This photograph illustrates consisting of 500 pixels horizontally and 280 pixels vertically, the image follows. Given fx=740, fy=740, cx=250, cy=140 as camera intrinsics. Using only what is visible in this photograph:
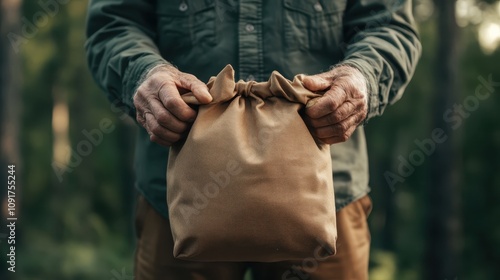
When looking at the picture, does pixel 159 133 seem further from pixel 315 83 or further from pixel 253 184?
pixel 315 83

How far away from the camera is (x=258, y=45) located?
261 cm

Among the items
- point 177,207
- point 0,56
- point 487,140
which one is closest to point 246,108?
point 177,207

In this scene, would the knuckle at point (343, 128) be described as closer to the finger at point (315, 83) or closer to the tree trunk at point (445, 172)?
the finger at point (315, 83)

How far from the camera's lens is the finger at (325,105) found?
2230 millimetres

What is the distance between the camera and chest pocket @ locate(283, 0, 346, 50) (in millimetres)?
2619

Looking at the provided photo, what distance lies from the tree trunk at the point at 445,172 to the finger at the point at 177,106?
9129 mm

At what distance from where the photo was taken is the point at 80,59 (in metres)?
20.5

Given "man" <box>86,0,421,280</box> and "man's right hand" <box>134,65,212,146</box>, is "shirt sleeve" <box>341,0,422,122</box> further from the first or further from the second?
"man's right hand" <box>134,65,212,146</box>

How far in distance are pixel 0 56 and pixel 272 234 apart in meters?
9.28

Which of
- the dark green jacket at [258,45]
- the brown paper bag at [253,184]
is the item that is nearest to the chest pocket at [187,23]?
the dark green jacket at [258,45]

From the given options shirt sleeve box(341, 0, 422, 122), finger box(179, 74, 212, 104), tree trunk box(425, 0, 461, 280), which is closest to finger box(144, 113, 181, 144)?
finger box(179, 74, 212, 104)

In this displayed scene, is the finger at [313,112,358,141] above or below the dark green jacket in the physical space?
below

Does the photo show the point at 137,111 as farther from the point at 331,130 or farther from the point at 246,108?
the point at 331,130

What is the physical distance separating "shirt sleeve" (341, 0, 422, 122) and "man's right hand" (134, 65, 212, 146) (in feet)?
1.83
